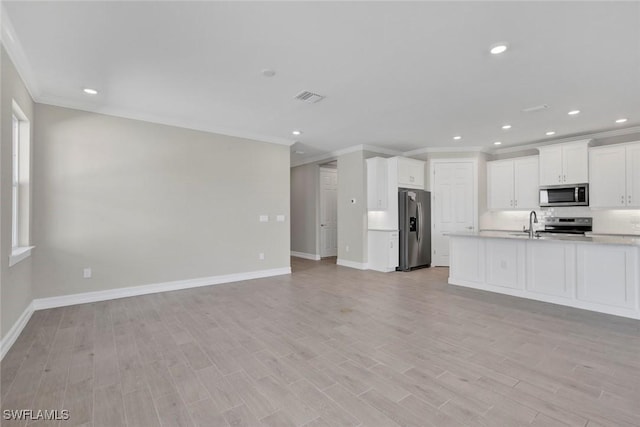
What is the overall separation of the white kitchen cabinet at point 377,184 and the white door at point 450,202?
4.25ft

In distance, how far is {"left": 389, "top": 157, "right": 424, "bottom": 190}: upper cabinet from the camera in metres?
6.47

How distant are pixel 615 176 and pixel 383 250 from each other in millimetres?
4336

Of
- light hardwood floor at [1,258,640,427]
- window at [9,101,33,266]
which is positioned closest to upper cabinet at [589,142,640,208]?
light hardwood floor at [1,258,640,427]

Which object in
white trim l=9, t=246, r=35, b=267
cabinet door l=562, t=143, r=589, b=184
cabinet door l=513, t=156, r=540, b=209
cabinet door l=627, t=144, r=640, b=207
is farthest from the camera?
cabinet door l=513, t=156, r=540, b=209

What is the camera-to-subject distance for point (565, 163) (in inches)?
224

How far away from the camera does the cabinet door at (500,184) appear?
21.5 feet

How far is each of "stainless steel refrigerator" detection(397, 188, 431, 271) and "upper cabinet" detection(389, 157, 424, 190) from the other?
0.54 feet

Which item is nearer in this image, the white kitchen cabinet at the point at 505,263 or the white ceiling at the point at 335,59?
the white ceiling at the point at 335,59

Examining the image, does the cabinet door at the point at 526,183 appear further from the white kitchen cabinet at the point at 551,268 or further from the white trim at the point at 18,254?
the white trim at the point at 18,254

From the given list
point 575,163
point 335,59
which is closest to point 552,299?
point 575,163

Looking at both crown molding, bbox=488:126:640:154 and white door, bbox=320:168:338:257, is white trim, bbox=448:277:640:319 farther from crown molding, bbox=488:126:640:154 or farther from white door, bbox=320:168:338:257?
white door, bbox=320:168:338:257

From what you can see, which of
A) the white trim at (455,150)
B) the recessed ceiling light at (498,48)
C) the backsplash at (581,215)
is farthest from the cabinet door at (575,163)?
the recessed ceiling light at (498,48)

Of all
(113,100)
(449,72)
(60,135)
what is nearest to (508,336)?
(449,72)

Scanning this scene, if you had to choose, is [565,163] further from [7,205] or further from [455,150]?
[7,205]
